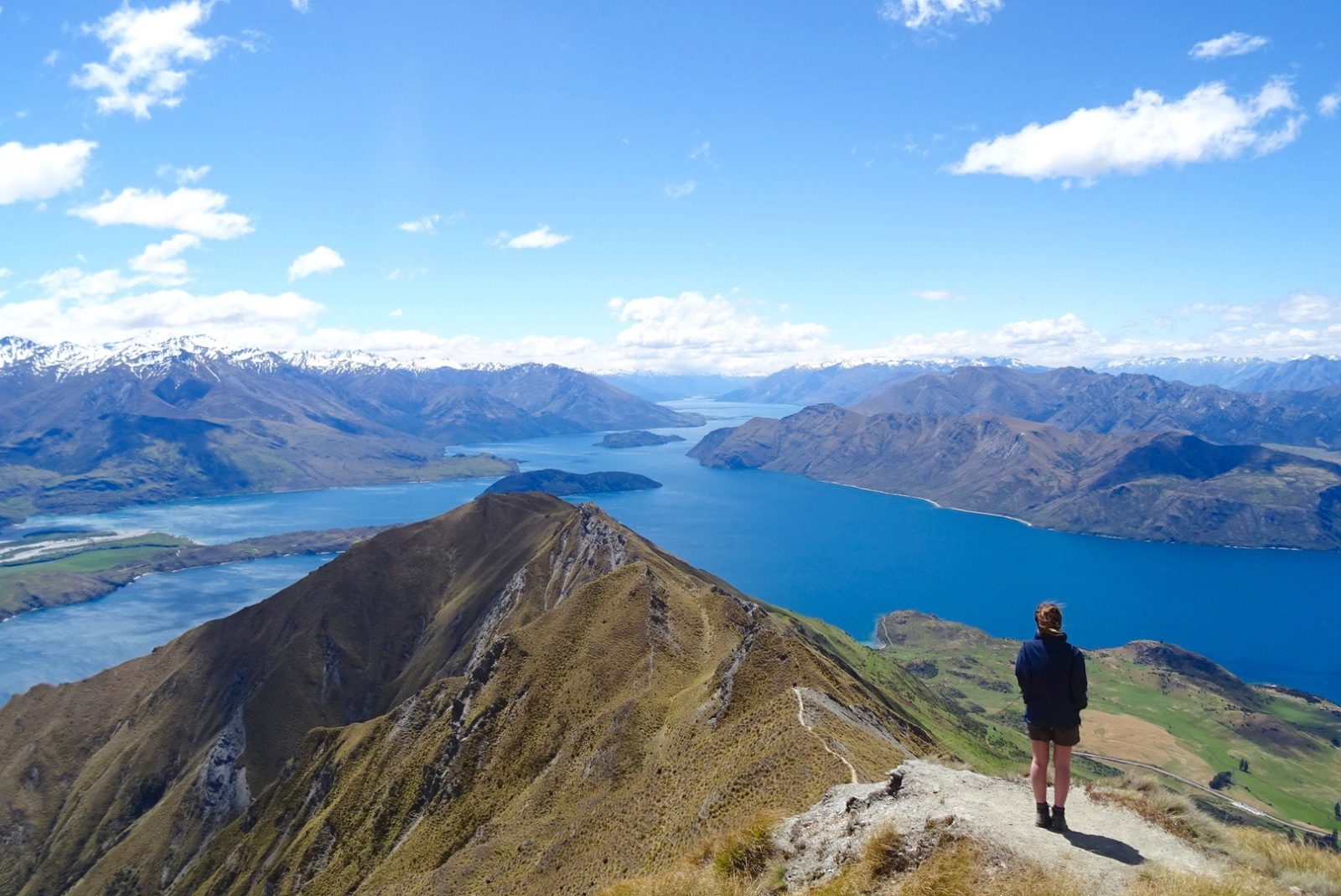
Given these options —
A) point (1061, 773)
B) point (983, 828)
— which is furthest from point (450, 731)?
point (1061, 773)

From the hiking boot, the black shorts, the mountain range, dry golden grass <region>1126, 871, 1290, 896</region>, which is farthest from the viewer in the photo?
the mountain range

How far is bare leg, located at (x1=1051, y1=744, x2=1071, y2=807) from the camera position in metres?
17.7

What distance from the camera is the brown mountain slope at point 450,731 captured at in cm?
4962

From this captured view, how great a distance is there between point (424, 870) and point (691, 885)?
51404mm

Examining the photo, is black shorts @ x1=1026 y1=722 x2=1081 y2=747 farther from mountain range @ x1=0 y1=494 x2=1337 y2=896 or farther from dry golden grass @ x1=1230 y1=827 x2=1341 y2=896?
dry golden grass @ x1=1230 y1=827 x2=1341 y2=896

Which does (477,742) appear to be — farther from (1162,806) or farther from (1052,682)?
(1052,682)

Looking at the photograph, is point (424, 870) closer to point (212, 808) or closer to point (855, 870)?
point (855, 870)

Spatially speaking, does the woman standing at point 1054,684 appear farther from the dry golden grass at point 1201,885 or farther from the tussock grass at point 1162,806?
the tussock grass at point 1162,806

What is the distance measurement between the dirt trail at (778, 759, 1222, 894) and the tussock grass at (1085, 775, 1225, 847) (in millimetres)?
352

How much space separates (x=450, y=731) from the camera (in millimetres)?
82062

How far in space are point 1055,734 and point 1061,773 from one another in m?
0.91

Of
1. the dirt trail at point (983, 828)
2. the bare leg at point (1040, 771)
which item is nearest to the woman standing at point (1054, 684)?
the bare leg at point (1040, 771)

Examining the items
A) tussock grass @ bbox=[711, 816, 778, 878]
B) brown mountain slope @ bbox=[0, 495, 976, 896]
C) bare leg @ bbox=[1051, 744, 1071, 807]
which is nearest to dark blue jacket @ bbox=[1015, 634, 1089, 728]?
bare leg @ bbox=[1051, 744, 1071, 807]

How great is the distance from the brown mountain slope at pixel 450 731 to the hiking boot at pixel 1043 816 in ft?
55.8
